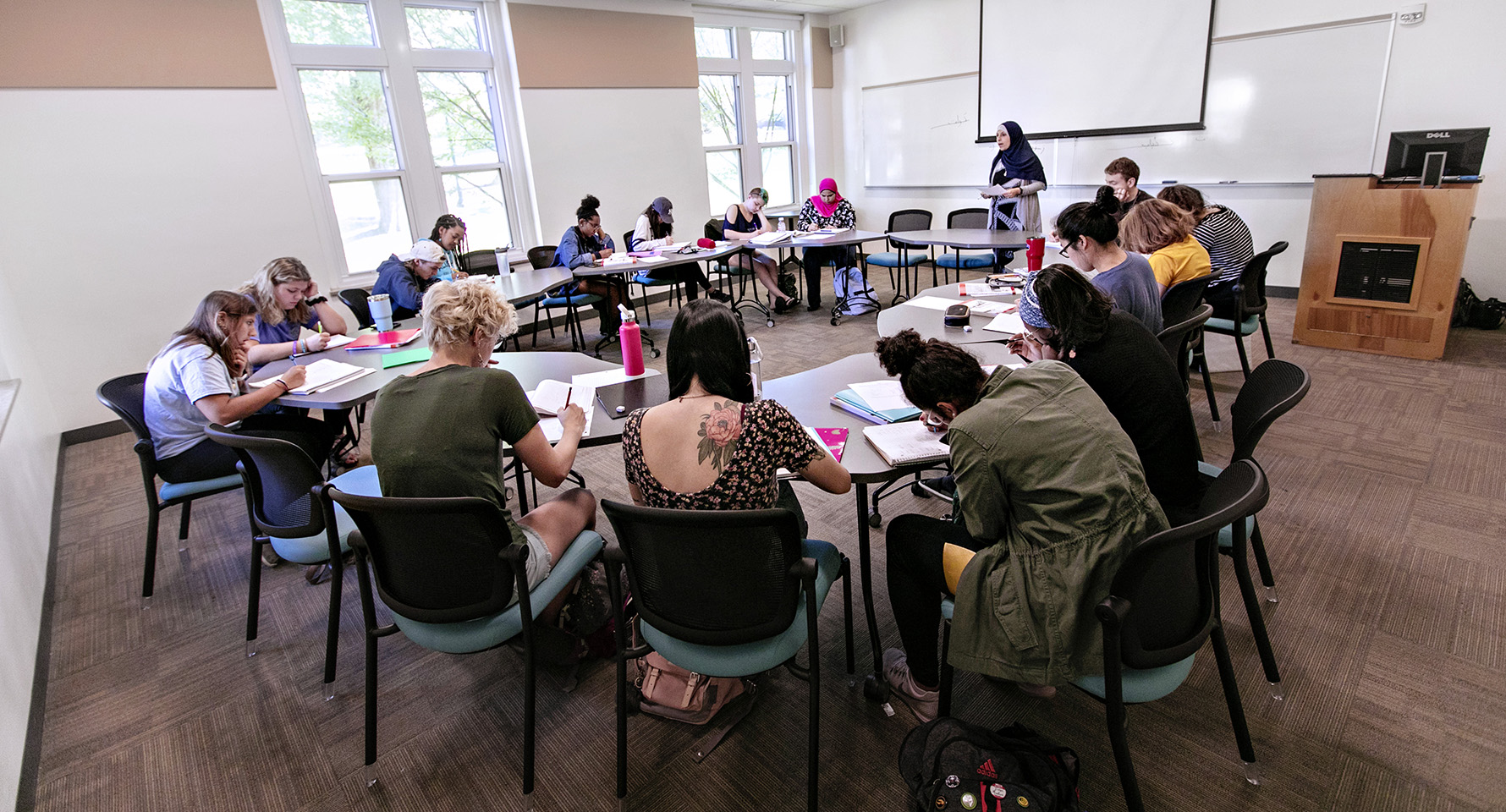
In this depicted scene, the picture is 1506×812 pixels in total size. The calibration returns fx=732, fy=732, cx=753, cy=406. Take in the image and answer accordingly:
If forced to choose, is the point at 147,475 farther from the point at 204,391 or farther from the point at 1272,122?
the point at 1272,122

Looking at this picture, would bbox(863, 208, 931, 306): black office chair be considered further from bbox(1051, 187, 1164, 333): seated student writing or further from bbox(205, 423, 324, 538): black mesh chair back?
bbox(205, 423, 324, 538): black mesh chair back

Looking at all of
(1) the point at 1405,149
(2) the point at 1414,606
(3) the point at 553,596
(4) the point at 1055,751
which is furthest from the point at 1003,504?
Result: (1) the point at 1405,149

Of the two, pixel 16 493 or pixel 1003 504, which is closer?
pixel 1003 504

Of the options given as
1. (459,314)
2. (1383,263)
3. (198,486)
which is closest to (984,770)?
(459,314)

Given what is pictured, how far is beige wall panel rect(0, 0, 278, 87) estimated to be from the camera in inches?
171

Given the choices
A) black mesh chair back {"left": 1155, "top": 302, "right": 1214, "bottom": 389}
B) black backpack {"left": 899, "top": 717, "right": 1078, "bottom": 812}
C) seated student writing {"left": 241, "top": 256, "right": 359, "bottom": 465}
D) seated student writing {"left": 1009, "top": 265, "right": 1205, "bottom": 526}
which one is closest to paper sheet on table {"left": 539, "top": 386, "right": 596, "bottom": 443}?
black backpack {"left": 899, "top": 717, "right": 1078, "bottom": 812}

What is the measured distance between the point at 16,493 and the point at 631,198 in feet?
18.2

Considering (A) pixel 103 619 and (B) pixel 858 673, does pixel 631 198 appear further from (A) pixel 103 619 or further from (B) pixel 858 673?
(B) pixel 858 673

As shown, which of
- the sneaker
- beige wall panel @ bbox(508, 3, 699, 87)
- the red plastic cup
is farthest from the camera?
beige wall panel @ bbox(508, 3, 699, 87)

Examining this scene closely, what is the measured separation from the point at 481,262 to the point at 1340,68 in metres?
7.00

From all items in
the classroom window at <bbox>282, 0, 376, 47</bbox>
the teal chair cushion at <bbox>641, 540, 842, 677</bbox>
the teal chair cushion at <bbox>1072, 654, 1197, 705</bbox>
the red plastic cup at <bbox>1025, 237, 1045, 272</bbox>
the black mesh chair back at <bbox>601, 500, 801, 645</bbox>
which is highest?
the classroom window at <bbox>282, 0, 376, 47</bbox>

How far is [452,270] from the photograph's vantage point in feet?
16.0

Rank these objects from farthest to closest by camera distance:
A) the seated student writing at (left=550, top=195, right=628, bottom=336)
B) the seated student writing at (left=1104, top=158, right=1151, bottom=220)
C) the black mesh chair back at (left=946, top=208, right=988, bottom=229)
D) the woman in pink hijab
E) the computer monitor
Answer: the woman in pink hijab
the black mesh chair back at (left=946, top=208, right=988, bottom=229)
the seated student writing at (left=550, top=195, right=628, bottom=336)
the seated student writing at (left=1104, top=158, right=1151, bottom=220)
the computer monitor

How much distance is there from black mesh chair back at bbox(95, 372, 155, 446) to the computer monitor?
6.71 m
